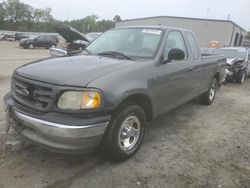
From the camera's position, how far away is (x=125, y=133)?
3.46m

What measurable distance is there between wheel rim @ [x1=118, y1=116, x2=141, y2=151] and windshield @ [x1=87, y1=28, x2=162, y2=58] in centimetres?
105

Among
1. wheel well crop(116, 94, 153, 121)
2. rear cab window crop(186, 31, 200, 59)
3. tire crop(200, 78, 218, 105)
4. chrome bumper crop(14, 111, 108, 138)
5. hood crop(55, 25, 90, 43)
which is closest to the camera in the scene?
chrome bumper crop(14, 111, 108, 138)

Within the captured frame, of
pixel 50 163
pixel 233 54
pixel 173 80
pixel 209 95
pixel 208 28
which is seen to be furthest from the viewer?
pixel 208 28

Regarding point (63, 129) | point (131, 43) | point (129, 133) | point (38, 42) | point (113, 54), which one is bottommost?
point (129, 133)

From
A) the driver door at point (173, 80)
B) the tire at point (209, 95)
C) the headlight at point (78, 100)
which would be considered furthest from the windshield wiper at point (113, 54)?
the tire at point (209, 95)

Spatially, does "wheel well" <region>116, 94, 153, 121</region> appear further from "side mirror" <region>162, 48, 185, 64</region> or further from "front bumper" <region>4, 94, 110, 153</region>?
"side mirror" <region>162, 48, 185, 64</region>

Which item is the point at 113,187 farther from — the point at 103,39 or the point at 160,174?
the point at 103,39

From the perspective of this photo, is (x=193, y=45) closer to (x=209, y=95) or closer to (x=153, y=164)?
(x=209, y=95)

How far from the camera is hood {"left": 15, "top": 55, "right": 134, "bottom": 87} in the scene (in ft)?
9.63

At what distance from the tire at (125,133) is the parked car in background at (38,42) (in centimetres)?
2655

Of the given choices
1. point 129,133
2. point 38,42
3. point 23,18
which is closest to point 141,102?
point 129,133

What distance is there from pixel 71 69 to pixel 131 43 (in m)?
1.42

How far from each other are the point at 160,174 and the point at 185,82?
199 centimetres

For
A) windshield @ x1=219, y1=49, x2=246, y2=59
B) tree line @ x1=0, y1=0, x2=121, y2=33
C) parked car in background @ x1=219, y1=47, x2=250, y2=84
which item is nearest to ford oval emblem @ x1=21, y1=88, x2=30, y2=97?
parked car in background @ x1=219, y1=47, x2=250, y2=84
